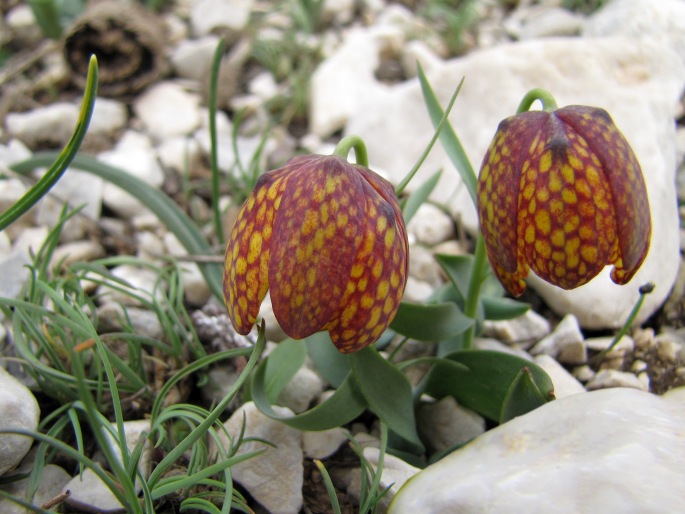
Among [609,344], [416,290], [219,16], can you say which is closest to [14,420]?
[416,290]

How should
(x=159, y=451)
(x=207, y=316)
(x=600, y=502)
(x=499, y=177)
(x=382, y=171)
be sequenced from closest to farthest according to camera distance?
(x=600, y=502) < (x=499, y=177) < (x=159, y=451) < (x=207, y=316) < (x=382, y=171)

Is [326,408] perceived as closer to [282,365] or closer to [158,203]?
[282,365]

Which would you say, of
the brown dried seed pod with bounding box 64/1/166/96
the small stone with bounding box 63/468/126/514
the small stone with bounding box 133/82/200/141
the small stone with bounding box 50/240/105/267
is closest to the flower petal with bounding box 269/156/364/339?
the small stone with bounding box 63/468/126/514

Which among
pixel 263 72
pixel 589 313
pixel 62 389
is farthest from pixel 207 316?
pixel 263 72

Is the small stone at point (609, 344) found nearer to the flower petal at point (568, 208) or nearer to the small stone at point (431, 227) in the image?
the small stone at point (431, 227)

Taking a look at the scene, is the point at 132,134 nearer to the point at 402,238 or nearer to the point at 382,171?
the point at 382,171
